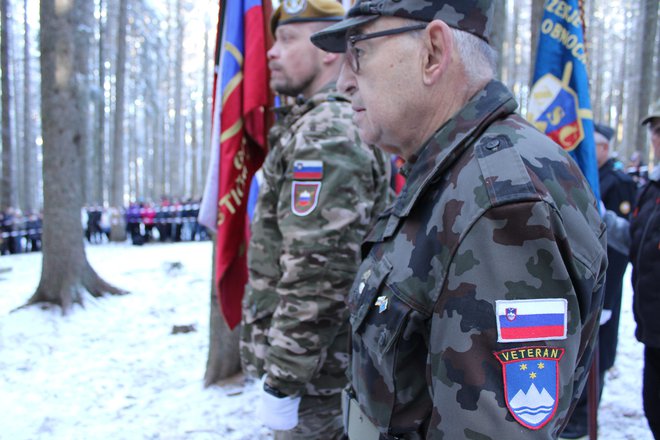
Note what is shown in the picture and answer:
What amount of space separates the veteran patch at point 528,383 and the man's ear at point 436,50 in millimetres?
615

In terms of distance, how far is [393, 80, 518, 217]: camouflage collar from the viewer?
1.02 meters

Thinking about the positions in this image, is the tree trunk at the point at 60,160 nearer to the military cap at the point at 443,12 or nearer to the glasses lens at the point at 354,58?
the glasses lens at the point at 354,58

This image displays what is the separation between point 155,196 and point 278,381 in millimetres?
39764

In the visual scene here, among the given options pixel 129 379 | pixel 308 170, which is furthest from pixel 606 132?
pixel 129 379

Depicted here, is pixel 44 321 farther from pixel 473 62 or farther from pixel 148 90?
pixel 148 90

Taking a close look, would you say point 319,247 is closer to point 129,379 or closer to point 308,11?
point 308,11

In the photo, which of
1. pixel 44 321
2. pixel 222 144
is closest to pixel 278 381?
pixel 222 144

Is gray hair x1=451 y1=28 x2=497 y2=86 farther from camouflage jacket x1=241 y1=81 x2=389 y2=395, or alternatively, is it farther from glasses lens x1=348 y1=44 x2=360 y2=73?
camouflage jacket x1=241 y1=81 x2=389 y2=395

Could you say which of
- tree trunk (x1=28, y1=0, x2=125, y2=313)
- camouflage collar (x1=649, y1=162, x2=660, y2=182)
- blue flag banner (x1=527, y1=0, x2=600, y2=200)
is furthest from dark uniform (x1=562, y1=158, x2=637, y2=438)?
tree trunk (x1=28, y1=0, x2=125, y2=313)

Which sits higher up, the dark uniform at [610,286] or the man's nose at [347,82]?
the man's nose at [347,82]

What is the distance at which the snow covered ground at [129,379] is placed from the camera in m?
3.58

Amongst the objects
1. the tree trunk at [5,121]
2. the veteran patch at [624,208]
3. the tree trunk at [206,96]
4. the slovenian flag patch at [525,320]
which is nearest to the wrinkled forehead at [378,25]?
the slovenian flag patch at [525,320]

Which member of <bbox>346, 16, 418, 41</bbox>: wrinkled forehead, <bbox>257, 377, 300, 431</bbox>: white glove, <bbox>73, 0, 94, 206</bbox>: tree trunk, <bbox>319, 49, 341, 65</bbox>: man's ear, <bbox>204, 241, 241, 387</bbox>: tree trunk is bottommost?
<bbox>204, 241, 241, 387</bbox>: tree trunk

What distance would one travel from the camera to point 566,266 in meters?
0.88
